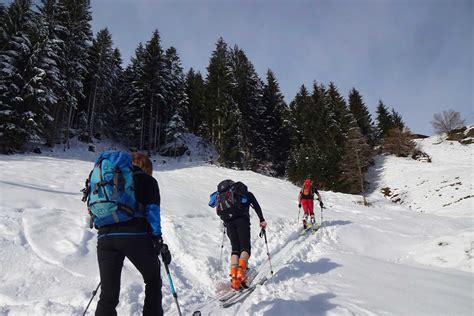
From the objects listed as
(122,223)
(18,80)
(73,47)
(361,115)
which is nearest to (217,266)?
(122,223)

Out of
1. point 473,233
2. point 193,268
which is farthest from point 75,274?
point 473,233

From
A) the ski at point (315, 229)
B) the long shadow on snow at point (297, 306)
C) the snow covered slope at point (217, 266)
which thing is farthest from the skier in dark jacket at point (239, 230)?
the ski at point (315, 229)

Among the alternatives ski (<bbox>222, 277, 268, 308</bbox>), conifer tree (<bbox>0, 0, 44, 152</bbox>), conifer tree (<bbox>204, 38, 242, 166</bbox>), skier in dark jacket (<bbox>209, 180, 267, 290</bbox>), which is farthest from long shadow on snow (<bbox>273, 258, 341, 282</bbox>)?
conifer tree (<bbox>204, 38, 242, 166</bbox>)

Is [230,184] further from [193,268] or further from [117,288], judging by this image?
[117,288]

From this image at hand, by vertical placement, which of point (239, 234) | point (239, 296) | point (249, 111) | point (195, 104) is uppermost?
point (195, 104)

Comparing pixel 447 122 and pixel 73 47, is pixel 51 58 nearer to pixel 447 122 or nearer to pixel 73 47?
pixel 73 47

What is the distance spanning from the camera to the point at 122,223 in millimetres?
2887

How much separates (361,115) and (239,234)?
5021 centimetres

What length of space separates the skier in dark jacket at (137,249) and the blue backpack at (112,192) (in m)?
0.09

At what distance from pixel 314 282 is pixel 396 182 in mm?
32616

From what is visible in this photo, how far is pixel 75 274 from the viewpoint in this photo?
5.00 metres

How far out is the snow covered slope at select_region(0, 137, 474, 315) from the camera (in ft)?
14.4

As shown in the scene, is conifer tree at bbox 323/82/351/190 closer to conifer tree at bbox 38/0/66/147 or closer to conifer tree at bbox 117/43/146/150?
conifer tree at bbox 117/43/146/150

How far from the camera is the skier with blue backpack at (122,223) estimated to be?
2.84 meters
